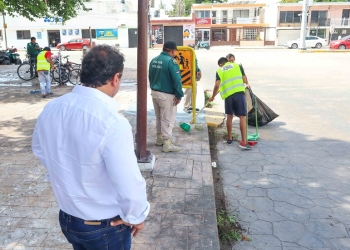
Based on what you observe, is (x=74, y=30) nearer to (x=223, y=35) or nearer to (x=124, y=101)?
(x=223, y=35)

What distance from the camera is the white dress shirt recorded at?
157 centimetres

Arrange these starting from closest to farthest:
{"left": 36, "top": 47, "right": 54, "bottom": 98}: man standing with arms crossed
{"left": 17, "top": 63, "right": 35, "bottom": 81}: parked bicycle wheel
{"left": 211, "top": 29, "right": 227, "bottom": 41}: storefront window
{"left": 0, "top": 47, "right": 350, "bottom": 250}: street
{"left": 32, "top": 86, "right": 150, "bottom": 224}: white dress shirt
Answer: {"left": 32, "top": 86, "right": 150, "bottom": 224}: white dress shirt → {"left": 0, "top": 47, "right": 350, "bottom": 250}: street → {"left": 36, "top": 47, "right": 54, "bottom": 98}: man standing with arms crossed → {"left": 17, "top": 63, "right": 35, "bottom": 81}: parked bicycle wheel → {"left": 211, "top": 29, "right": 227, "bottom": 41}: storefront window

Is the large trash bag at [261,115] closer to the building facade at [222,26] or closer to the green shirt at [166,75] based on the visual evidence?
the green shirt at [166,75]

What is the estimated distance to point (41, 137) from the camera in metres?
1.75

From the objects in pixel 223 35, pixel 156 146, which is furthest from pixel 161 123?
pixel 223 35

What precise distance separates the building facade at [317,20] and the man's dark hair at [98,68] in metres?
47.2

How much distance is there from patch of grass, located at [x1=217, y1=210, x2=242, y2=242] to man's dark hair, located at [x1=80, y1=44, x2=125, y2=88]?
7.54 ft

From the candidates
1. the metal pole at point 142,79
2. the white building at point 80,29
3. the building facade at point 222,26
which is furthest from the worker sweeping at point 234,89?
the building facade at point 222,26

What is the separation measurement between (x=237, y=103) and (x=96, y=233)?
170 inches

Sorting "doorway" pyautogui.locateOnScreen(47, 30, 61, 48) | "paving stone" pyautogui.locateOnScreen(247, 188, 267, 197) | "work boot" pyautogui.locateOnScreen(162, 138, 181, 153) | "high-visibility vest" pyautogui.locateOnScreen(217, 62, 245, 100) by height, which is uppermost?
"doorway" pyautogui.locateOnScreen(47, 30, 61, 48)

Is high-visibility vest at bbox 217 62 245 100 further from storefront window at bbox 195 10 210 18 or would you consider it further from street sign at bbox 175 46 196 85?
storefront window at bbox 195 10 210 18

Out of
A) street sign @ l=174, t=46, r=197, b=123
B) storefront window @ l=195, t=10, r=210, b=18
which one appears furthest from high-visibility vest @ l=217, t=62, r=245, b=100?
storefront window @ l=195, t=10, r=210, b=18

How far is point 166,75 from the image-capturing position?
5.12m

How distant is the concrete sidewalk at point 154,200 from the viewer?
10.1 ft
